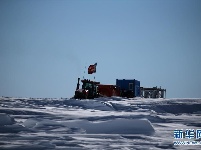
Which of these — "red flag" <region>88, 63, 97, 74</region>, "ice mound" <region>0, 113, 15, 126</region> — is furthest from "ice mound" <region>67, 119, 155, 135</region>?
"red flag" <region>88, 63, 97, 74</region>

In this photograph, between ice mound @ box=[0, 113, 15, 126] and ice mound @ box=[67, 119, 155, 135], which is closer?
ice mound @ box=[67, 119, 155, 135]

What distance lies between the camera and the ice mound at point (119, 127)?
3234 millimetres

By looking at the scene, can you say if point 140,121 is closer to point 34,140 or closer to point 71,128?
point 71,128

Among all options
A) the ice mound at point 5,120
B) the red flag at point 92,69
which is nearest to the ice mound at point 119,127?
the ice mound at point 5,120

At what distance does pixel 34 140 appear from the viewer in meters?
2.47

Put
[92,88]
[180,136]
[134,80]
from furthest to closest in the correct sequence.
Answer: [134,80] → [92,88] → [180,136]

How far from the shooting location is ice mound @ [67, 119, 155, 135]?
323cm

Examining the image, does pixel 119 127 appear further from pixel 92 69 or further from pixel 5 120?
pixel 92 69

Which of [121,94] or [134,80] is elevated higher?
[134,80]

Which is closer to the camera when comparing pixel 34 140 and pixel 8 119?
pixel 34 140

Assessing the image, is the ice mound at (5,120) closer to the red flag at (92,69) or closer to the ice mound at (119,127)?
→ the ice mound at (119,127)

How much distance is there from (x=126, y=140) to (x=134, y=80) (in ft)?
72.7

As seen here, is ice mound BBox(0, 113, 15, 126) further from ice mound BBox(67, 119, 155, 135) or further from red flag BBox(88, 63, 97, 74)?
red flag BBox(88, 63, 97, 74)

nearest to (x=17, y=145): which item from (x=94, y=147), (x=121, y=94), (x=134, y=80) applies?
(x=94, y=147)
